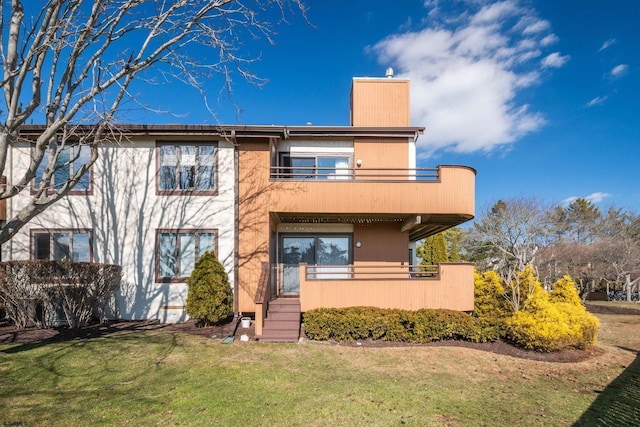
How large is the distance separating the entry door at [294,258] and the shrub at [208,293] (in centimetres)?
290

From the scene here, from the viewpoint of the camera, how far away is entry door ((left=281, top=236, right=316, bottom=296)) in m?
13.2

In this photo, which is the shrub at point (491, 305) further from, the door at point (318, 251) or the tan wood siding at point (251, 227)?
the tan wood siding at point (251, 227)

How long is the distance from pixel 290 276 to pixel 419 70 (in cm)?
1045

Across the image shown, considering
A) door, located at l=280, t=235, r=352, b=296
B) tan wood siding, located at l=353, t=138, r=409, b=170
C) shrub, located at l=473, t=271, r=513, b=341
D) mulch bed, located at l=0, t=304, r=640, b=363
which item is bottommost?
mulch bed, located at l=0, t=304, r=640, b=363

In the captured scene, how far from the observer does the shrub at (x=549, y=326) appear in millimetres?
9305

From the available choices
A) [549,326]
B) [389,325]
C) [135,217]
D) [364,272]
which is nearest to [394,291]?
[389,325]

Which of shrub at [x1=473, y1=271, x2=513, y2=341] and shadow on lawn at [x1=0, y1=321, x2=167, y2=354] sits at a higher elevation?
shrub at [x1=473, y1=271, x2=513, y2=341]

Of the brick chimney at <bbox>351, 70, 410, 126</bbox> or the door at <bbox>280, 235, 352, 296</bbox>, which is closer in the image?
the door at <bbox>280, 235, 352, 296</bbox>

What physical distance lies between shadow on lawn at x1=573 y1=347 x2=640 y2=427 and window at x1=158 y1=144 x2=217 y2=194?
11.2m

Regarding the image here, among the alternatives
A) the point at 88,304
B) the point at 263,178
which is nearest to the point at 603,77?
the point at 263,178

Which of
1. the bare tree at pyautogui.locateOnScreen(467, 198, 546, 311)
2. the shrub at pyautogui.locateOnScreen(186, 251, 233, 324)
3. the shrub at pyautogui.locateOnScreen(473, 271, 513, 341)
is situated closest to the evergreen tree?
the bare tree at pyautogui.locateOnScreen(467, 198, 546, 311)

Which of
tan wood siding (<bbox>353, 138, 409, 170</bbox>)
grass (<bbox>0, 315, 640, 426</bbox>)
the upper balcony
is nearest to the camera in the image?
grass (<bbox>0, 315, 640, 426</bbox>)

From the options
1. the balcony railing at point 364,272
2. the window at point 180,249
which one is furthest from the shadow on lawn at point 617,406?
the window at point 180,249

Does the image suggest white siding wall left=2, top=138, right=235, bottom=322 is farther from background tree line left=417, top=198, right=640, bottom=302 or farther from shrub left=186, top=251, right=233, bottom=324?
background tree line left=417, top=198, right=640, bottom=302
